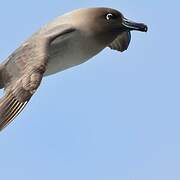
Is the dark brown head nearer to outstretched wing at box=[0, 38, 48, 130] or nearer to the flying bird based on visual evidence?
the flying bird

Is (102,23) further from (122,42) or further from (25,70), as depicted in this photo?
(122,42)

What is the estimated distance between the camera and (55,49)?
19.5 meters

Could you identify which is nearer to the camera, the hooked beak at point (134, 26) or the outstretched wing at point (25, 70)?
the outstretched wing at point (25, 70)

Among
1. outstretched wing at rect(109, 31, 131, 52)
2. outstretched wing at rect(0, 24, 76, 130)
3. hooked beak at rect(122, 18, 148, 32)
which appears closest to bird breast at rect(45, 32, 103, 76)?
outstretched wing at rect(0, 24, 76, 130)

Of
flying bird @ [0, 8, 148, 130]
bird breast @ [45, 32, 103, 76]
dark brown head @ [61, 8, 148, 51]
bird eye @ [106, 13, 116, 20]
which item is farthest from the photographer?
bird eye @ [106, 13, 116, 20]

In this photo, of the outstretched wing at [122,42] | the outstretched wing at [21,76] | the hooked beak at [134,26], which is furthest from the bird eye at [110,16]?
the outstretched wing at [122,42]

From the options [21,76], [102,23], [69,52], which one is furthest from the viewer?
[102,23]

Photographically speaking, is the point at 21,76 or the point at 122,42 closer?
the point at 21,76

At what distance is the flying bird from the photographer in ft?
59.4

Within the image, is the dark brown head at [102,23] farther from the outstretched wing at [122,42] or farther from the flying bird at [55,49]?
the outstretched wing at [122,42]

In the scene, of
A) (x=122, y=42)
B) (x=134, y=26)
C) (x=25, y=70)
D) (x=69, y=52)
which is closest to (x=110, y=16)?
(x=134, y=26)

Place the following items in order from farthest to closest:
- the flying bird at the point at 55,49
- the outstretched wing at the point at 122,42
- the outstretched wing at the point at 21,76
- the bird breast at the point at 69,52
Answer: the outstretched wing at the point at 122,42 < the bird breast at the point at 69,52 < the flying bird at the point at 55,49 < the outstretched wing at the point at 21,76

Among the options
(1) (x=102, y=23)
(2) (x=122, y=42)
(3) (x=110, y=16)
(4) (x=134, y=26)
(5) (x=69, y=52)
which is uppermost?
(3) (x=110, y=16)

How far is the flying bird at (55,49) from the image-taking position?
18094 mm
